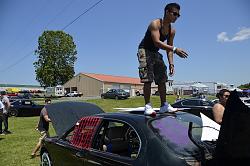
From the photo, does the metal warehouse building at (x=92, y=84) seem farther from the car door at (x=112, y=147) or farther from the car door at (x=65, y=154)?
the car door at (x=112, y=147)

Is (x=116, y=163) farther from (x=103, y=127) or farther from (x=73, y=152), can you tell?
(x=73, y=152)

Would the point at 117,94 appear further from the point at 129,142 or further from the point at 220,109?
the point at 129,142

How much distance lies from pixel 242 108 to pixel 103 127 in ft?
6.38

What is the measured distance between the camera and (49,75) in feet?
210

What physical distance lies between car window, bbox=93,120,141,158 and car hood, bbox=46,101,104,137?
7.20 feet

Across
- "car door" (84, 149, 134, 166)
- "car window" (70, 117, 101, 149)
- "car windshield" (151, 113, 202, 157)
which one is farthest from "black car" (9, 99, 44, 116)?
"car windshield" (151, 113, 202, 157)

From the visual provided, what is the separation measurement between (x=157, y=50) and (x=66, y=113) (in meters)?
3.09

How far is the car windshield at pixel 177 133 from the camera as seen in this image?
3.31m

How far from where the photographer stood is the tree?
211 ft

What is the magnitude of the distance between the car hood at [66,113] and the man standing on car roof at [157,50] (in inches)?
98.8

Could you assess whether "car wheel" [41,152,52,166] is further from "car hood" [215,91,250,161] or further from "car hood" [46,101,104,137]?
"car hood" [215,91,250,161]

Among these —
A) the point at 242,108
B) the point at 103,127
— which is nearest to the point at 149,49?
the point at 103,127

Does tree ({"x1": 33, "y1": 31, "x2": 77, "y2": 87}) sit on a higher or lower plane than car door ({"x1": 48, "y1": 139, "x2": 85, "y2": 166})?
higher

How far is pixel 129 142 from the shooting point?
15.5 ft
